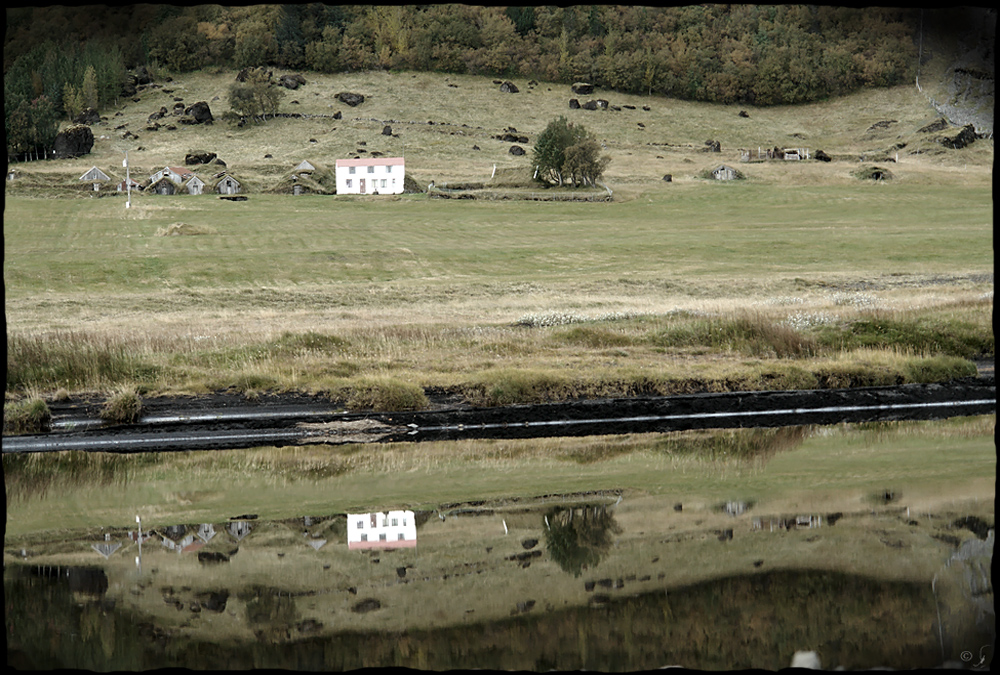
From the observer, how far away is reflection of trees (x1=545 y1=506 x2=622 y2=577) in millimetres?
12734

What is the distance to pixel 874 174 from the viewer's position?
112 m

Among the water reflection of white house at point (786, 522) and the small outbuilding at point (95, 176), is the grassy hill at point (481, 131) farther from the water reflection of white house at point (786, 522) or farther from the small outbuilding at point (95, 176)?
the water reflection of white house at point (786, 522)

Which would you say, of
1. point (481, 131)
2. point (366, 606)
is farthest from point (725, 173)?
point (366, 606)

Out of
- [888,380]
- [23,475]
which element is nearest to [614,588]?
[23,475]

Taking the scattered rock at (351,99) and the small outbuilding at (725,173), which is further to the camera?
the scattered rock at (351,99)

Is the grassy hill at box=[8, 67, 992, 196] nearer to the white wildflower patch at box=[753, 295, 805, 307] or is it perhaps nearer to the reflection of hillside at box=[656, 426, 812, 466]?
the white wildflower patch at box=[753, 295, 805, 307]

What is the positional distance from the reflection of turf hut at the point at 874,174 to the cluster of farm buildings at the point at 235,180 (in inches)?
1968

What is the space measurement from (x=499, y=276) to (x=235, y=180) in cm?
6337

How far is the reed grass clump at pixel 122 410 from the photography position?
2200cm

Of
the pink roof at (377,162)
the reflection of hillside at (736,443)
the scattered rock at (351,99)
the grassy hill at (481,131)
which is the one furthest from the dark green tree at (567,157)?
the reflection of hillside at (736,443)

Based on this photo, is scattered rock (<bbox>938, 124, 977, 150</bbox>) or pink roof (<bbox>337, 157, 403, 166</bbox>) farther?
scattered rock (<bbox>938, 124, 977, 150</bbox>)

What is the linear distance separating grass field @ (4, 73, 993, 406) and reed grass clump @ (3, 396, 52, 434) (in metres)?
2.05

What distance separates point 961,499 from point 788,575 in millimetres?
5122

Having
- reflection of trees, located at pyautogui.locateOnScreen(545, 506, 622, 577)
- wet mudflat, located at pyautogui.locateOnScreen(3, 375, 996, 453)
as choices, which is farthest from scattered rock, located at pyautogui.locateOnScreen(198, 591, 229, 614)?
wet mudflat, located at pyautogui.locateOnScreen(3, 375, 996, 453)
